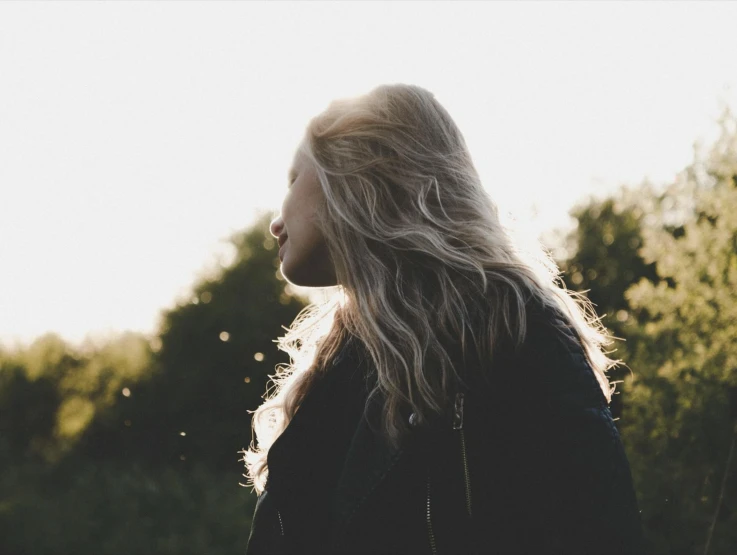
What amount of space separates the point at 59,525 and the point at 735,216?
1876 centimetres

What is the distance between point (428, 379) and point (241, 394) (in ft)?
74.4

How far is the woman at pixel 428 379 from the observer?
1.33 metres

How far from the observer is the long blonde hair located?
1578 mm

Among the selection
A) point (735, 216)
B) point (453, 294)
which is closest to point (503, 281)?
point (453, 294)

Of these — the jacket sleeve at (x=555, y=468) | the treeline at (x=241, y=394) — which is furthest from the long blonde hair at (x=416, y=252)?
the treeline at (x=241, y=394)

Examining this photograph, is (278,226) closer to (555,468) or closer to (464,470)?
(464,470)

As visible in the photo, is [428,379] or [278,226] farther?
[278,226]

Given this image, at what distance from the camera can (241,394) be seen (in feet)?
76.9

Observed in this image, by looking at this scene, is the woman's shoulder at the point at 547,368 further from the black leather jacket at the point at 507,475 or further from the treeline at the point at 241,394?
the treeline at the point at 241,394

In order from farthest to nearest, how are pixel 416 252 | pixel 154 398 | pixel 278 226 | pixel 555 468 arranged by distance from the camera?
pixel 154 398, pixel 278 226, pixel 416 252, pixel 555 468

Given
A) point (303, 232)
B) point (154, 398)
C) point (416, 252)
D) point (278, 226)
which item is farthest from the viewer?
point (154, 398)

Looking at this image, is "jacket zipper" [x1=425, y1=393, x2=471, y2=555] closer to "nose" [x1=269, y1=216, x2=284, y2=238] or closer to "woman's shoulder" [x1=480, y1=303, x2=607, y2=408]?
"woman's shoulder" [x1=480, y1=303, x2=607, y2=408]

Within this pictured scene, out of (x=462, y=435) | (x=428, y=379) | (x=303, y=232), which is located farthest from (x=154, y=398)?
(x=462, y=435)

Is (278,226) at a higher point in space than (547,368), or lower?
higher
